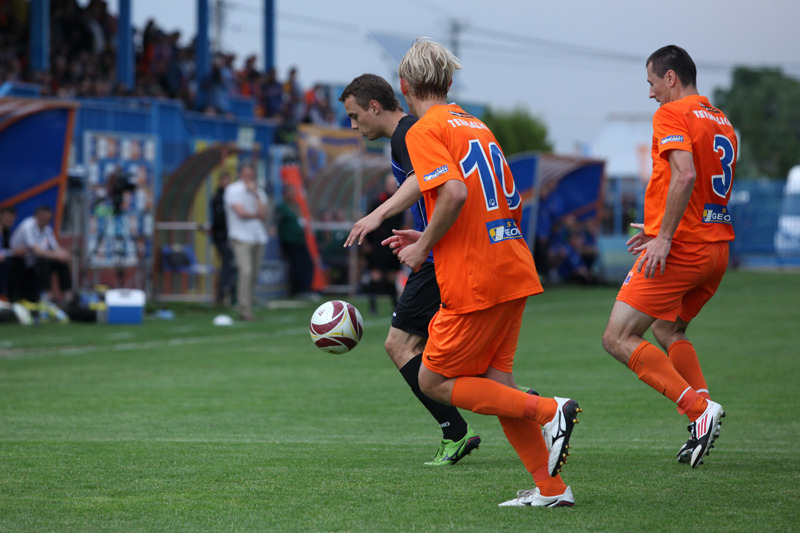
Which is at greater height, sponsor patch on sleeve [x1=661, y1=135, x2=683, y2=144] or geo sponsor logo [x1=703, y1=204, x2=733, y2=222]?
sponsor patch on sleeve [x1=661, y1=135, x2=683, y2=144]

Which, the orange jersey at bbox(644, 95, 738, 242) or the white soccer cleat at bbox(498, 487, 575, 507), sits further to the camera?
the orange jersey at bbox(644, 95, 738, 242)

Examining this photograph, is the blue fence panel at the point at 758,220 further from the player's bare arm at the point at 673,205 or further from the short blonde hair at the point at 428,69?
the short blonde hair at the point at 428,69

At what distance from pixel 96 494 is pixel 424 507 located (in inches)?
61.8

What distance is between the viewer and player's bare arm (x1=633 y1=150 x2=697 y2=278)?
222 inches

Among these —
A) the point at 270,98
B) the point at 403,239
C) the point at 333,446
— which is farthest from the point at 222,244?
the point at 403,239

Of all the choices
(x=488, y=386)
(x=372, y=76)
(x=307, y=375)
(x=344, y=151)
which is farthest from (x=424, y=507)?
(x=344, y=151)

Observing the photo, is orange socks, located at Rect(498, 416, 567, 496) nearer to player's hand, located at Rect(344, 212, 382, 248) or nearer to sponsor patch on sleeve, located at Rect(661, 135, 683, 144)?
player's hand, located at Rect(344, 212, 382, 248)

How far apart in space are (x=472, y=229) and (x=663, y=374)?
1.85 metres

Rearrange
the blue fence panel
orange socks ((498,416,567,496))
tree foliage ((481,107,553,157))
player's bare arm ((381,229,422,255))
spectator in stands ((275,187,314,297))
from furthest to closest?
tree foliage ((481,107,553,157)) → the blue fence panel → spectator in stands ((275,187,314,297)) → player's bare arm ((381,229,422,255)) → orange socks ((498,416,567,496))

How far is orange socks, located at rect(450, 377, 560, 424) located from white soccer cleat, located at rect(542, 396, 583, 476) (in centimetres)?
3

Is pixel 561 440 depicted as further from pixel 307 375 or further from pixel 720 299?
pixel 720 299

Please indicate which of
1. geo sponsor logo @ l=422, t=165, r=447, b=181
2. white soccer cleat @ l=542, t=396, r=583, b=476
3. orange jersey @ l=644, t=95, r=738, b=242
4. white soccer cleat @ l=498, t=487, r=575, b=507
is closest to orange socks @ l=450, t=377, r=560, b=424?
white soccer cleat @ l=542, t=396, r=583, b=476

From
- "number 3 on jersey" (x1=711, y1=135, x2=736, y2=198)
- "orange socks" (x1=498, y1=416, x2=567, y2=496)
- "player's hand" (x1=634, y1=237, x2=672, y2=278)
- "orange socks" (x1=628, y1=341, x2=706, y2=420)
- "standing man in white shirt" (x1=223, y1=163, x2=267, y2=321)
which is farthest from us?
"standing man in white shirt" (x1=223, y1=163, x2=267, y2=321)

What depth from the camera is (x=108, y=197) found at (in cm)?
1761
